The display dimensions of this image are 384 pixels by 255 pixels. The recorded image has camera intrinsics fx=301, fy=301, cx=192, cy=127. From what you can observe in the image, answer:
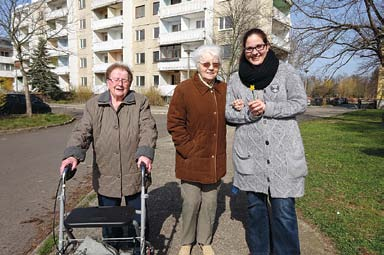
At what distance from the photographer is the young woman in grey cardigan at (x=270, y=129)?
2660 mm

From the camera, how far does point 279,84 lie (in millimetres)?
2705

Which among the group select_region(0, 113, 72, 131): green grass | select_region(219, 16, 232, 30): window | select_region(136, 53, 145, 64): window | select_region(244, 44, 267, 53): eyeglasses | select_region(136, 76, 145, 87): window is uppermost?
select_region(219, 16, 232, 30): window

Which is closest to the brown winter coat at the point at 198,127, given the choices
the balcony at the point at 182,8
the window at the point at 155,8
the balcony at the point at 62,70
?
the balcony at the point at 182,8

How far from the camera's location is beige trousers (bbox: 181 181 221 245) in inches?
124

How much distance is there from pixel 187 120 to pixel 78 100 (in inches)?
1506

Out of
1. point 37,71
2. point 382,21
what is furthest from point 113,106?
point 37,71

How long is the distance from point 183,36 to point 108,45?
1283 centimetres

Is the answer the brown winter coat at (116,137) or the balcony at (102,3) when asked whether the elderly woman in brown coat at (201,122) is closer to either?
the brown winter coat at (116,137)

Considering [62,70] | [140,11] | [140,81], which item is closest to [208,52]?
[140,81]

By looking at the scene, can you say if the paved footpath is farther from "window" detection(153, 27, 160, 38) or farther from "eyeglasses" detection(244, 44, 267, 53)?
"window" detection(153, 27, 160, 38)

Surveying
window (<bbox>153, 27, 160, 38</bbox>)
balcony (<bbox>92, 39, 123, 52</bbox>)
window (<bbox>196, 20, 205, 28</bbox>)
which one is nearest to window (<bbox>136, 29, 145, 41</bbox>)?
window (<bbox>153, 27, 160, 38</bbox>)

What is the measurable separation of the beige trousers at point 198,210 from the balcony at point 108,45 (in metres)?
38.4

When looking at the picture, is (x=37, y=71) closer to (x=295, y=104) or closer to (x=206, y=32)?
(x=206, y=32)

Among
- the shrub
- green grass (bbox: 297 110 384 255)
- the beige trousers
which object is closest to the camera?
the beige trousers
